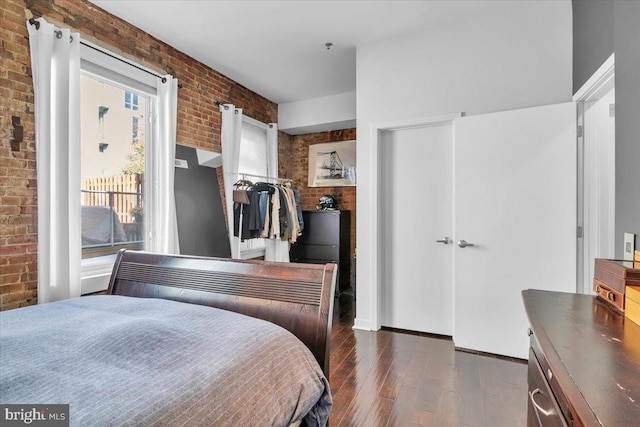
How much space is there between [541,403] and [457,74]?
9.05ft

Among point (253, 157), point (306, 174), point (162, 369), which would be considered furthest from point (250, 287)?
point (306, 174)

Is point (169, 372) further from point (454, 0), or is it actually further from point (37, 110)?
point (454, 0)

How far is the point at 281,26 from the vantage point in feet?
9.98

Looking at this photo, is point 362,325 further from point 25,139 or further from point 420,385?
point 25,139

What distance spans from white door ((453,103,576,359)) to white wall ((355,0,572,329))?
0.30 m

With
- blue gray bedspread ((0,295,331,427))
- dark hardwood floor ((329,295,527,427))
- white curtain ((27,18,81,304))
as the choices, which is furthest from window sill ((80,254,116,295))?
dark hardwood floor ((329,295,527,427))

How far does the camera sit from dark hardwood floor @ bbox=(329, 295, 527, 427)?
1.84m

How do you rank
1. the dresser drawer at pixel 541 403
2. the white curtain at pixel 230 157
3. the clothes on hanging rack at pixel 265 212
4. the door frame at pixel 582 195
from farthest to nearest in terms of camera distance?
1. the clothes on hanging rack at pixel 265 212
2. the white curtain at pixel 230 157
3. the door frame at pixel 582 195
4. the dresser drawer at pixel 541 403

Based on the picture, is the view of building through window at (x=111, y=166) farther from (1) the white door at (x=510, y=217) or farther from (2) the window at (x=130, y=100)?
(1) the white door at (x=510, y=217)

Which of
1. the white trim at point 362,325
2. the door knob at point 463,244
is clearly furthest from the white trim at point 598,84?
the white trim at point 362,325

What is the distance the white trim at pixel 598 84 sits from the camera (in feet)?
6.18

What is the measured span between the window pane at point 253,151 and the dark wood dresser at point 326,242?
3.17 ft

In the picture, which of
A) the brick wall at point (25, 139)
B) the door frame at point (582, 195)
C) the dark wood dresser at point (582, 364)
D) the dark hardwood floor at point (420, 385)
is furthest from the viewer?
the door frame at point (582, 195)

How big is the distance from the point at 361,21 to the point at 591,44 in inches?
68.4
